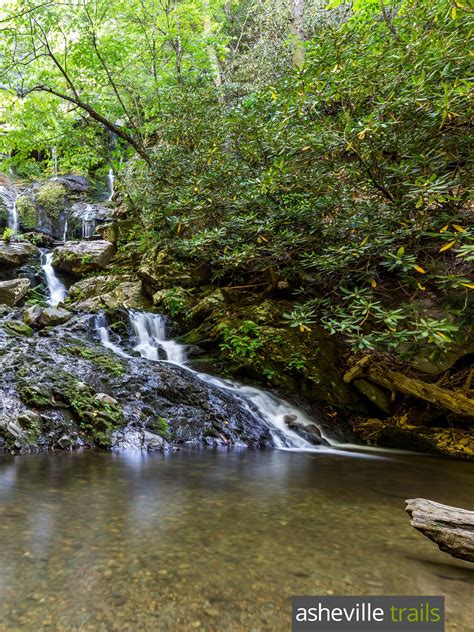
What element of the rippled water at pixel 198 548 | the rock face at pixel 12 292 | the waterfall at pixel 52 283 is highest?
the waterfall at pixel 52 283

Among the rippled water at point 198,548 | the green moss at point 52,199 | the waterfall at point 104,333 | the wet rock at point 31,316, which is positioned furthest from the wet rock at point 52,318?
the green moss at point 52,199

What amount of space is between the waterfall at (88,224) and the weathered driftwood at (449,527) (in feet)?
49.7

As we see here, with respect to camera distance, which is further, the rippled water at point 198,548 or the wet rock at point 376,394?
the wet rock at point 376,394

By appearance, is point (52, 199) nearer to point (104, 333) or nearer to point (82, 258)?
point (82, 258)

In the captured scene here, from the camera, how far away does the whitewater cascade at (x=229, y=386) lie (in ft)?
19.0

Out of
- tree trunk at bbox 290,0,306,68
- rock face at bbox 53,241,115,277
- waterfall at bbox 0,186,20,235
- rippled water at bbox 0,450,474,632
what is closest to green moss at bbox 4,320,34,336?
rippled water at bbox 0,450,474,632

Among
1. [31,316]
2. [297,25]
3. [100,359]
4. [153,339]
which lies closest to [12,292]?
[31,316]

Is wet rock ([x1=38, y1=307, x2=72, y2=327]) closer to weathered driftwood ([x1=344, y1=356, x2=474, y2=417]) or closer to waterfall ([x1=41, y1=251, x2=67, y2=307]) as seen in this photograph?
waterfall ([x1=41, y1=251, x2=67, y2=307])

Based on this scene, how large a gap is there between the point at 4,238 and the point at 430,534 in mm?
14837

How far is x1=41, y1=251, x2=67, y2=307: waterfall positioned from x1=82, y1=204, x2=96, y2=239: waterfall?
208cm

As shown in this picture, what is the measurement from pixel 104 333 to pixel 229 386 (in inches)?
122

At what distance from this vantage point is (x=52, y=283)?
1217 cm

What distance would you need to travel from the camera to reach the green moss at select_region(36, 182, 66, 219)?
609 inches

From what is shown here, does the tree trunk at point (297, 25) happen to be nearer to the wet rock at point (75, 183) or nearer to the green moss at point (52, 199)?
the green moss at point (52, 199)
